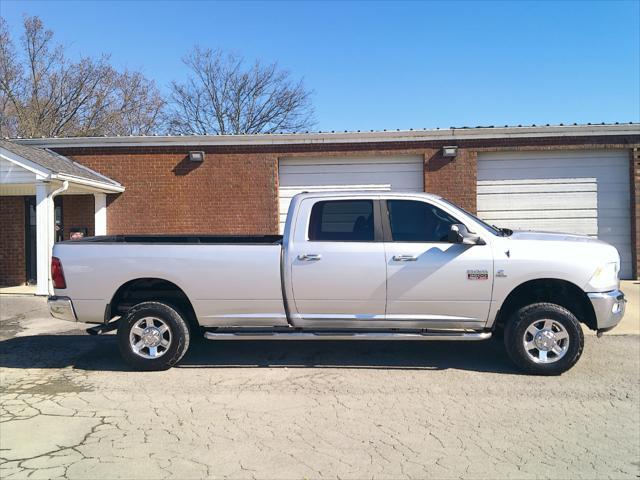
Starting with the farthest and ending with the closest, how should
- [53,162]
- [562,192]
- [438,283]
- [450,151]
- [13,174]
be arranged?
[562,192] → [450,151] → [53,162] → [13,174] → [438,283]

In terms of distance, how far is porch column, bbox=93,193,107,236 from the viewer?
12.9 m

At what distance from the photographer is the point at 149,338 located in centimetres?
582

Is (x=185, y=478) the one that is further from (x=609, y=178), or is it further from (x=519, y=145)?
Result: (x=609, y=178)

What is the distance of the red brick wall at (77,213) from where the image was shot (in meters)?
13.2

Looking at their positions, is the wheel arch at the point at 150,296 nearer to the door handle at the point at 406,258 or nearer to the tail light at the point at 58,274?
the tail light at the point at 58,274

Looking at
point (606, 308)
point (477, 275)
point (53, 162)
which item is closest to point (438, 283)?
point (477, 275)

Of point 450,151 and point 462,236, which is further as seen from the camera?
point 450,151

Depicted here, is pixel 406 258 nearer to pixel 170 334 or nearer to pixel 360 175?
pixel 170 334

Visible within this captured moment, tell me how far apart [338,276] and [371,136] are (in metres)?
7.54

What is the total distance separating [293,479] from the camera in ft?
11.2

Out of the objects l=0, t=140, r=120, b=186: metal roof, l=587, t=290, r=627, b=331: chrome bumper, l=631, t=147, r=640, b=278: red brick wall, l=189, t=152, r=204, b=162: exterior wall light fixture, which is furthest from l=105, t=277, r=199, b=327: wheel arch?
l=631, t=147, r=640, b=278: red brick wall

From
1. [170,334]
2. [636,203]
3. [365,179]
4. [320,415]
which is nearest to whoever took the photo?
[320,415]

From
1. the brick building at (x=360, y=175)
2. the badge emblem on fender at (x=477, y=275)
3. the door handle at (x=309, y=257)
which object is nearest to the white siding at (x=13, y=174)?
the brick building at (x=360, y=175)

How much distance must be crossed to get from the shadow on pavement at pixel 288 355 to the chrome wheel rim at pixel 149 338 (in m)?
0.35
